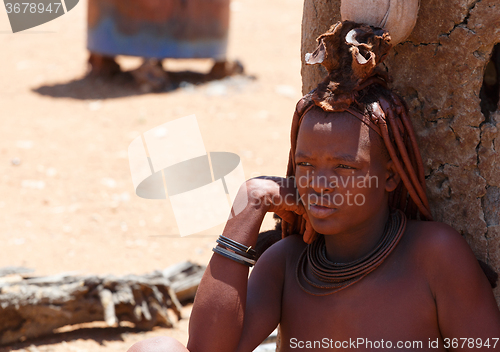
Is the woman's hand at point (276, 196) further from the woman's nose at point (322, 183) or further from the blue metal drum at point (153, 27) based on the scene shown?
the blue metal drum at point (153, 27)

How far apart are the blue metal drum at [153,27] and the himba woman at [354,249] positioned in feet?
24.9

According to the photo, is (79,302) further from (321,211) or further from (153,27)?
(153,27)

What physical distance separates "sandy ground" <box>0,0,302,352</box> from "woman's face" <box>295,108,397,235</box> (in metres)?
2.08

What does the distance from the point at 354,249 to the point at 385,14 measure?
914 millimetres

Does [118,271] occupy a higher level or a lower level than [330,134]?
lower

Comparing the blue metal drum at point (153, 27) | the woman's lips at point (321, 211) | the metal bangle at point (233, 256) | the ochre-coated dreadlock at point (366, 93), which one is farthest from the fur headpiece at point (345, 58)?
the blue metal drum at point (153, 27)

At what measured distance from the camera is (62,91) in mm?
9523

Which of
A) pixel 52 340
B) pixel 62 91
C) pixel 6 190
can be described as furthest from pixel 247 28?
pixel 52 340

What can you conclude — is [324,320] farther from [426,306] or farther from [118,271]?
[118,271]

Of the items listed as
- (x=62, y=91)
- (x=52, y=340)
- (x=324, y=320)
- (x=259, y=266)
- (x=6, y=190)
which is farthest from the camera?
(x=62, y=91)

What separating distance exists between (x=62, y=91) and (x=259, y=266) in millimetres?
8093

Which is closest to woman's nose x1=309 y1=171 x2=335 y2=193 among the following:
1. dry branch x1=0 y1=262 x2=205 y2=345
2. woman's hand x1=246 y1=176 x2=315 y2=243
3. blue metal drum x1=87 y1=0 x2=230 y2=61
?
woman's hand x1=246 y1=176 x2=315 y2=243

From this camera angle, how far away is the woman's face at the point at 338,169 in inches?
79.5

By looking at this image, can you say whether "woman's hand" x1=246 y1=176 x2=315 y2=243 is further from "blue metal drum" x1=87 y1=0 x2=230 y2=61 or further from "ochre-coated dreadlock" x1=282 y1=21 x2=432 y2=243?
"blue metal drum" x1=87 y1=0 x2=230 y2=61
